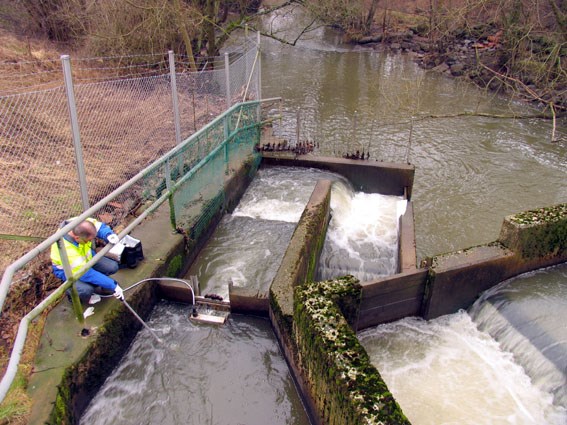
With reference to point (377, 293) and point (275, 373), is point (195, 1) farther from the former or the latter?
point (275, 373)

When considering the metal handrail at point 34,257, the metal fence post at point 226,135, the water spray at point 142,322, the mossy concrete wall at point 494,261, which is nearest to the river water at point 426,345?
the water spray at point 142,322

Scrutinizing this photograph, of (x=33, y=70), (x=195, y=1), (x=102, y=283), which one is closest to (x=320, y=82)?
(x=195, y=1)

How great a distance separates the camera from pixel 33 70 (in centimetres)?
1371

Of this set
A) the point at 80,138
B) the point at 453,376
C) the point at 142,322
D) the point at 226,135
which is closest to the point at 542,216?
the point at 453,376

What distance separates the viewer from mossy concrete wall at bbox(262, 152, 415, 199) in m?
11.6

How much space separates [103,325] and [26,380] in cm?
103

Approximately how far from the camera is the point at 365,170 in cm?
1184

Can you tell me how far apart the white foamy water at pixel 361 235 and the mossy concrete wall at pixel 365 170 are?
0.22 m

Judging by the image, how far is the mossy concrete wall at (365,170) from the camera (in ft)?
38.1

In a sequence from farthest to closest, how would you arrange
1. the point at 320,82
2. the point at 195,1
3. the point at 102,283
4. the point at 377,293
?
1. the point at 320,82
2. the point at 195,1
3. the point at 377,293
4. the point at 102,283

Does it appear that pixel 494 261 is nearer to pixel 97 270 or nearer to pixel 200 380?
pixel 200 380

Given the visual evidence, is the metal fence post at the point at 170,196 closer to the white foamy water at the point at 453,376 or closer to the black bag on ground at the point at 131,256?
the black bag on ground at the point at 131,256

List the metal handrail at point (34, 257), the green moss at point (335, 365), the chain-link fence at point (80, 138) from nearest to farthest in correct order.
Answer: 1. the metal handrail at point (34, 257)
2. the green moss at point (335, 365)
3. the chain-link fence at point (80, 138)

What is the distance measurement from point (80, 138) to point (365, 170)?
6575 millimetres
